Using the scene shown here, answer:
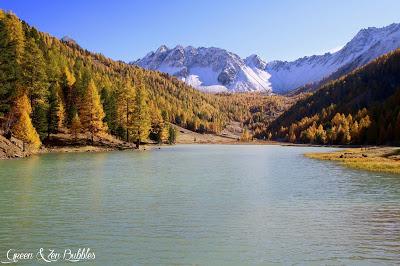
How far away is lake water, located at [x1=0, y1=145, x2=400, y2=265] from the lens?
72.4ft

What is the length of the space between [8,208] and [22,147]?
61373 mm

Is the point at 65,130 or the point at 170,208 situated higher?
the point at 65,130

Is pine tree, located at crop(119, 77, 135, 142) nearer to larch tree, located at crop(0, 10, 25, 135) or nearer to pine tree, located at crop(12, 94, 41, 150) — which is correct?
larch tree, located at crop(0, 10, 25, 135)

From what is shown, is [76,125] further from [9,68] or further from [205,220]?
[205,220]

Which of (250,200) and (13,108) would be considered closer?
(250,200)

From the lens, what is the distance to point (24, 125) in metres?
90.6

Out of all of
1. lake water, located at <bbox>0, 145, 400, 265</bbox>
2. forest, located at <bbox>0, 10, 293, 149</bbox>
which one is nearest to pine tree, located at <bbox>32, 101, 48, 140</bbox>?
forest, located at <bbox>0, 10, 293, 149</bbox>

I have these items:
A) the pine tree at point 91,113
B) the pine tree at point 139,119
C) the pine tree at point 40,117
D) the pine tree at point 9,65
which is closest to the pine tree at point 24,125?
the pine tree at point 9,65

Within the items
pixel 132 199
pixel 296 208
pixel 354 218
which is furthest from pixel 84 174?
pixel 354 218

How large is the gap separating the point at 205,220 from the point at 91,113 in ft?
306

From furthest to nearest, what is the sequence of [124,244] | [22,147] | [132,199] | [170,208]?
[22,147], [132,199], [170,208], [124,244]

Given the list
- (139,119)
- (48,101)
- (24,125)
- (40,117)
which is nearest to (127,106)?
(139,119)

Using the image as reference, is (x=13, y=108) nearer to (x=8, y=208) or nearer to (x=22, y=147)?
(x=22, y=147)

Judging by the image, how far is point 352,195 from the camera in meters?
41.8
